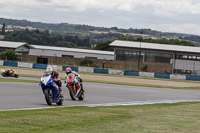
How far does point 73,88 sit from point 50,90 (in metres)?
3.65

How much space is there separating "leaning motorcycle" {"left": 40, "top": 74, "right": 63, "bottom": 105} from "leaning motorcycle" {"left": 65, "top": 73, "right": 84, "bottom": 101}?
3101 millimetres

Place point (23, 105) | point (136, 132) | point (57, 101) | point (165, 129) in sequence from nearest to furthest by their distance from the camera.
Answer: point (136, 132)
point (165, 129)
point (23, 105)
point (57, 101)

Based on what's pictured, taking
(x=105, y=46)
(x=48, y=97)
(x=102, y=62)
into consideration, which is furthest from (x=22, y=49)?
(x=48, y=97)

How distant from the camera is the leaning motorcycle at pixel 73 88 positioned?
20.5m

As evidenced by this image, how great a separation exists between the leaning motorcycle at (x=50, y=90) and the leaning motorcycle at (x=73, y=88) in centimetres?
310

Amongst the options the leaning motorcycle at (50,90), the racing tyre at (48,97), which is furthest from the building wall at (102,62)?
the racing tyre at (48,97)

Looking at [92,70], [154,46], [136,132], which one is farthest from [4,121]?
[154,46]

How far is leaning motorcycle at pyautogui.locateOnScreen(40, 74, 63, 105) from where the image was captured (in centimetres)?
1675

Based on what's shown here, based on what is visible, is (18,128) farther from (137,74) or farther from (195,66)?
(195,66)

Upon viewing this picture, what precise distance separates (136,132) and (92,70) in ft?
178

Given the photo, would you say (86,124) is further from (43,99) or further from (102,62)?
(102,62)

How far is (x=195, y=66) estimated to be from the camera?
85.4m

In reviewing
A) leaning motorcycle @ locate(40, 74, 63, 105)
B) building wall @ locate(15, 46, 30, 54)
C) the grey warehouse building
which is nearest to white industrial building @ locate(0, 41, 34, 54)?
building wall @ locate(15, 46, 30, 54)

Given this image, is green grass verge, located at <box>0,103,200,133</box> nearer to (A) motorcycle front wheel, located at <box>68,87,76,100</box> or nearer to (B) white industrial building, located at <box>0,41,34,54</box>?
(A) motorcycle front wheel, located at <box>68,87,76,100</box>
